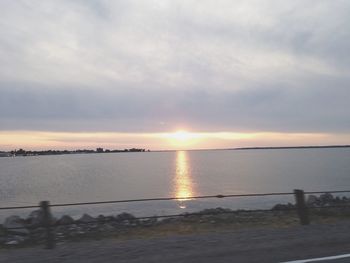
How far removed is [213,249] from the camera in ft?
32.4

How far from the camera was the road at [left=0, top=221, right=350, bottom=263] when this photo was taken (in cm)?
909

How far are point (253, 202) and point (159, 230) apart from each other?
30333 millimetres

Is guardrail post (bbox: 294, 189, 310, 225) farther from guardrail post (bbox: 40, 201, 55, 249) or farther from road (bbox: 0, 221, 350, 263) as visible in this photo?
guardrail post (bbox: 40, 201, 55, 249)

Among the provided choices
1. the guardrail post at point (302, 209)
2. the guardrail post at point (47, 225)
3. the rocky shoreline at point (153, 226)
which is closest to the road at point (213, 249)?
the guardrail post at point (47, 225)

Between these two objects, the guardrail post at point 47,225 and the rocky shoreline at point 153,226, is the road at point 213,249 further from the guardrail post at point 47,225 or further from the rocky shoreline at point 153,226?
the rocky shoreline at point 153,226

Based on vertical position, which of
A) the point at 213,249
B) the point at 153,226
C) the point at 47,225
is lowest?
the point at 153,226

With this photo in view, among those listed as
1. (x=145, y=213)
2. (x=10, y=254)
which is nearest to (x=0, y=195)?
(x=145, y=213)

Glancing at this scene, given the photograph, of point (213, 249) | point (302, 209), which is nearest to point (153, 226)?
point (302, 209)

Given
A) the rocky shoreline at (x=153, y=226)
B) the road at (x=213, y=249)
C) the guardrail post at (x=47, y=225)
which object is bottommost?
the rocky shoreline at (x=153, y=226)

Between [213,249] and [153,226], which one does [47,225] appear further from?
[153,226]

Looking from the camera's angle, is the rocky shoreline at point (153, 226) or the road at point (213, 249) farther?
the rocky shoreline at point (153, 226)

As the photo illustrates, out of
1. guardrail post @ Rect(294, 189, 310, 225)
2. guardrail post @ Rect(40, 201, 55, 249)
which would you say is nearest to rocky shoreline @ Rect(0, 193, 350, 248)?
guardrail post @ Rect(294, 189, 310, 225)

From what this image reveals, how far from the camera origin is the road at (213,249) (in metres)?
9.09

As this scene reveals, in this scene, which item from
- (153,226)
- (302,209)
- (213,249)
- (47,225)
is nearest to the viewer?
(213,249)
